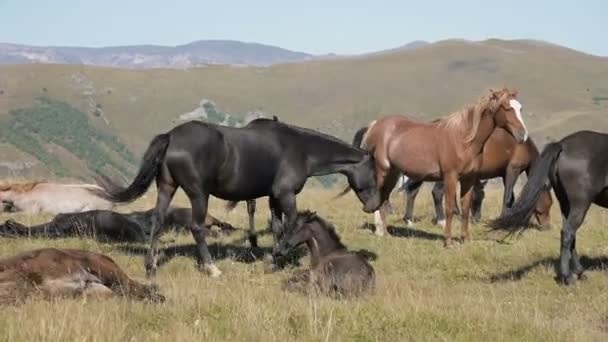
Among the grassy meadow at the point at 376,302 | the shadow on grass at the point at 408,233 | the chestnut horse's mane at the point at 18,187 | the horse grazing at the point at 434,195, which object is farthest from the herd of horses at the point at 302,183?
the chestnut horse's mane at the point at 18,187

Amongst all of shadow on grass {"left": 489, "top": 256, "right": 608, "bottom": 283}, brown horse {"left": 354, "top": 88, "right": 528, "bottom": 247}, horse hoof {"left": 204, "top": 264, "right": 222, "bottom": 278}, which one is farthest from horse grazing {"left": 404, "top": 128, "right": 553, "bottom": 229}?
horse hoof {"left": 204, "top": 264, "right": 222, "bottom": 278}

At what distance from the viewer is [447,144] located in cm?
1341

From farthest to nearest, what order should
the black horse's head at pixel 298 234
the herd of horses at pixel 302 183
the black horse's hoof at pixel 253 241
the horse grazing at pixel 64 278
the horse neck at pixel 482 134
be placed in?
the horse neck at pixel 482 134 < the black horse's hoof at pixel 253 241 < the black horse's head at pixel 298 234 < the herd of horses at pixel 302 183 < the horse grazing at pixel 64 278

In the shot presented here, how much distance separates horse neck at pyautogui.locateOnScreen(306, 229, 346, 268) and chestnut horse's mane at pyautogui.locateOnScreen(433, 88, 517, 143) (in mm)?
4304

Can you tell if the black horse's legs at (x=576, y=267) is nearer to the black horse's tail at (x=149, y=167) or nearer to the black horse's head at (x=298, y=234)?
the black horse's head at (x=298, y=234)

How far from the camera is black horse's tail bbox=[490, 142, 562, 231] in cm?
988

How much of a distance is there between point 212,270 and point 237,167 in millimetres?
1498

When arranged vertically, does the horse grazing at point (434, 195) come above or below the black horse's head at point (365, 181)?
below

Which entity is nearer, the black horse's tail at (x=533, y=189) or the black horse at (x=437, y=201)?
the black horse's tail at (x=533, y=189)

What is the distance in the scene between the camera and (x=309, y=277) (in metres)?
8.90

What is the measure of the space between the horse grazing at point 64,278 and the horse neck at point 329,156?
4.30 m

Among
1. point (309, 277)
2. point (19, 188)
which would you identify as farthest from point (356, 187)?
point (19, 188)

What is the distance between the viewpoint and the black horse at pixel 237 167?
10.1 m

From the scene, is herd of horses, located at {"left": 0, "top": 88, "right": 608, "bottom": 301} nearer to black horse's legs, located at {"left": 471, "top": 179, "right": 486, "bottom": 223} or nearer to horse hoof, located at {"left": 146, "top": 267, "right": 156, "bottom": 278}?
horse hoof, located at {"left": 146, "top": 267, "right": 156, "bottom": 278}
